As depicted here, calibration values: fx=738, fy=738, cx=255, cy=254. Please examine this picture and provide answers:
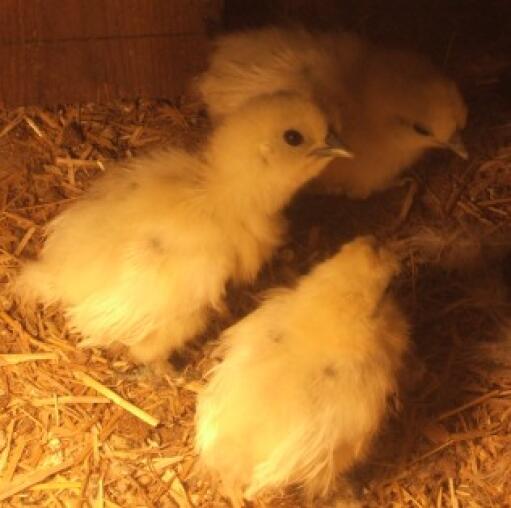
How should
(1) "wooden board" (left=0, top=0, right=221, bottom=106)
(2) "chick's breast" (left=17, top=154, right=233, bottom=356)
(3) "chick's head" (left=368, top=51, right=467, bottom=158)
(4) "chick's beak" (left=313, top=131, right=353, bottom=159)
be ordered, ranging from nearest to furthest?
(2) "chick's breast" (left=17, top=154, right=233, bottom=356), (4) "chick's beak" (left=313, top=131, right=353, bottom=159), (3) "chick's head" (left=368, top=51, right=467, bottom=158), (1) "wooden board" (left=0, top=0, right=221, bottom=106)

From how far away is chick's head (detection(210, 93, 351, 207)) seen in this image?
78.5 inches

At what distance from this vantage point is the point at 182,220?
2.00 meters

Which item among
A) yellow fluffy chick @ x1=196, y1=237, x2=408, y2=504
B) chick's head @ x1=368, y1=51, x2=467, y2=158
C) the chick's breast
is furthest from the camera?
chick's head @ x1=368, y1=51, x2=467, y2=158

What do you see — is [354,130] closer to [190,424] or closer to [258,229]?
[258,229]

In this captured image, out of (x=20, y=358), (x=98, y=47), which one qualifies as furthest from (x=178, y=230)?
(x=98, y=47)

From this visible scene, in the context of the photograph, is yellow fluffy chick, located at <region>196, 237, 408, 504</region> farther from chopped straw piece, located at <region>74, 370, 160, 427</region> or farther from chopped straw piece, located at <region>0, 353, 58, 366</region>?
chopped straw piece, located at <region>0, 353, 58, 366</region>

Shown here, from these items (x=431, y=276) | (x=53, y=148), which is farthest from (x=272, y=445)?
(x=53, y=148)

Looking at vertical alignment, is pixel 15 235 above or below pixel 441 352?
above

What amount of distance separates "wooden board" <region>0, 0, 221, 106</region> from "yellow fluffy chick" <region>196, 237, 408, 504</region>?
1.28 metres

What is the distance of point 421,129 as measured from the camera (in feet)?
7.88

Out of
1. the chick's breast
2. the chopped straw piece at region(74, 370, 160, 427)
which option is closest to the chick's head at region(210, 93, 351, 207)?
the chick's breast

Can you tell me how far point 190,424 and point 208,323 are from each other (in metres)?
0.32

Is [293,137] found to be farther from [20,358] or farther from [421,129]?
[20,358]

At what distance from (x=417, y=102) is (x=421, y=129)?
0.11 metres
